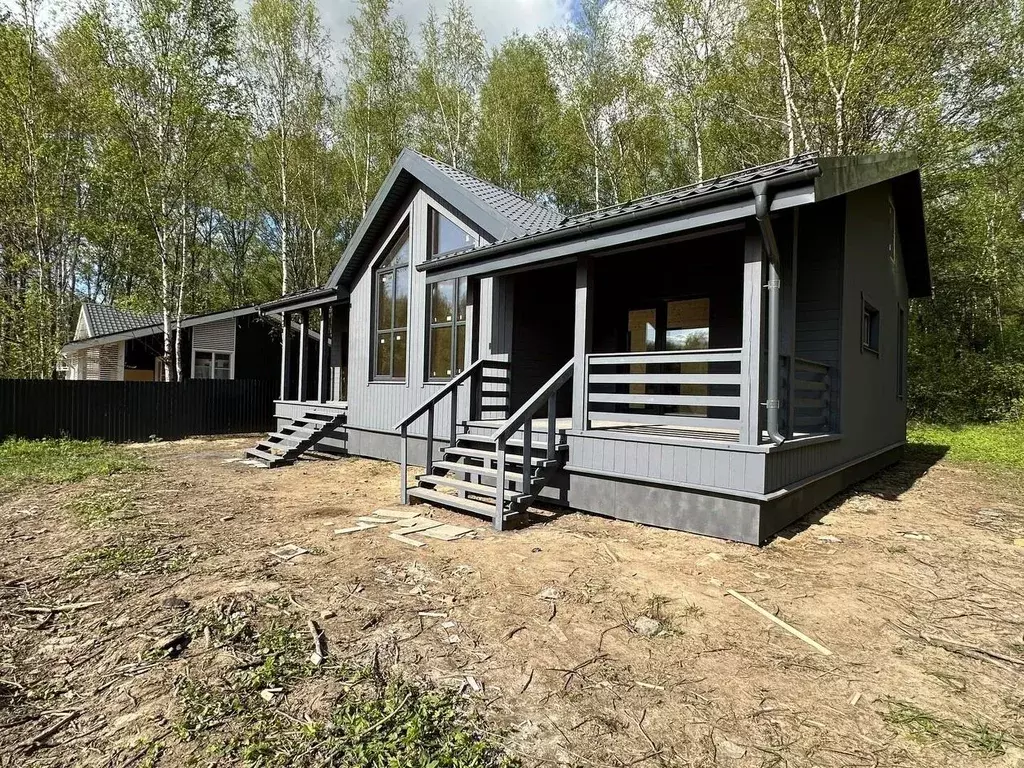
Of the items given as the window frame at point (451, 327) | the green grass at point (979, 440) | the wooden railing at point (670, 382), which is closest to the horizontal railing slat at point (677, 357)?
the wooden railing at point (670, 382)

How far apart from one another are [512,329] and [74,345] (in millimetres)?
16703

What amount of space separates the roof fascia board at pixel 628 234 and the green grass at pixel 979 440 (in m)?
8.60

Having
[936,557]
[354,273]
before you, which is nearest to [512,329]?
[354,273]

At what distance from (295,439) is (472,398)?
4.37 m

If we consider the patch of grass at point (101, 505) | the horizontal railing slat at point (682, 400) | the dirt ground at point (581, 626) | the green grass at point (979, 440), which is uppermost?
the horizontal railing slat at point (682, 400)

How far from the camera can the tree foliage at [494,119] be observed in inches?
468

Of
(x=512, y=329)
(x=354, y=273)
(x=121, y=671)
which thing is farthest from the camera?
(x=354, y=273)

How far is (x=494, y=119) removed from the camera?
58.7 feet

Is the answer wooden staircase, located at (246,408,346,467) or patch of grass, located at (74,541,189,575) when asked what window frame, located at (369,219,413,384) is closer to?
wooden staircase, located at (246,408,346,467)

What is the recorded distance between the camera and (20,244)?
41.6ft

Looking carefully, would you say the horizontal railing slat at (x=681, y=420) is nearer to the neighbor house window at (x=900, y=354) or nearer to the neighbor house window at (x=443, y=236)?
the neighbor house window at (x=443, y=236)

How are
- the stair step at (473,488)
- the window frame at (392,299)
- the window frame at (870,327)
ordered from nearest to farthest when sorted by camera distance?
the stair step at (473,488) < the window frame at (870,327) < the window frame at (392,299)

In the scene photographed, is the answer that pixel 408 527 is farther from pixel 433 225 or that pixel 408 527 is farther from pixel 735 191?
pixel 433 225

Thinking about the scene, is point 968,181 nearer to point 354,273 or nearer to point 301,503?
point 354,273
